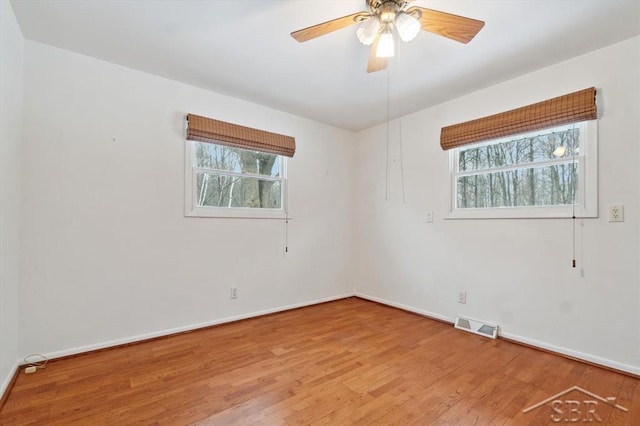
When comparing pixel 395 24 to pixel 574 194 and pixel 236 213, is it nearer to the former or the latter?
pixel 574 194

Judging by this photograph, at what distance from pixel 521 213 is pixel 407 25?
80.0 inches

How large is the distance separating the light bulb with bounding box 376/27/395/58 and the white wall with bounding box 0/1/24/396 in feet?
7.36

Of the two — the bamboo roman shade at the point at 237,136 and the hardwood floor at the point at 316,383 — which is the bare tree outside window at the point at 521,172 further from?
the bamboo roman shade at the point at 237,136

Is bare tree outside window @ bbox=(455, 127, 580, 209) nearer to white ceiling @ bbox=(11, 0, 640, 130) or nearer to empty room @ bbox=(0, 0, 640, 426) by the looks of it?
empty room @ bbox=(0, 0, 640, 426)

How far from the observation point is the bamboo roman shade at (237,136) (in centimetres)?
295

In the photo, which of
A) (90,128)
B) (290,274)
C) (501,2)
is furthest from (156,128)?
(501,2)

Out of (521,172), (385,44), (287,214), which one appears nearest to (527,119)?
(521,172)

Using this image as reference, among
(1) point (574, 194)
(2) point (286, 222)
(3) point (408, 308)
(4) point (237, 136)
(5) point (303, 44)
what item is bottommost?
(3) point (408, 308)

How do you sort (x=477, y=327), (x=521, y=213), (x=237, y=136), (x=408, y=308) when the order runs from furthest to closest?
(x=408, y=308), (x=237, y=136), (x=477, y=327), (x=521, y=213)

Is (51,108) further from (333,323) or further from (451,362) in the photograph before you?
(451,362)

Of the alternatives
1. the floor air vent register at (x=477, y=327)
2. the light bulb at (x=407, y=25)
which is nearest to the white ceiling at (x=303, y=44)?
the light bulb at (x=407, y=25)

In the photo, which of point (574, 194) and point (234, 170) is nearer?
point (574, 194)

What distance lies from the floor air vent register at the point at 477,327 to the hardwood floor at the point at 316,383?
0.11 m

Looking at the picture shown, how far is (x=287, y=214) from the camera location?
3711mm
